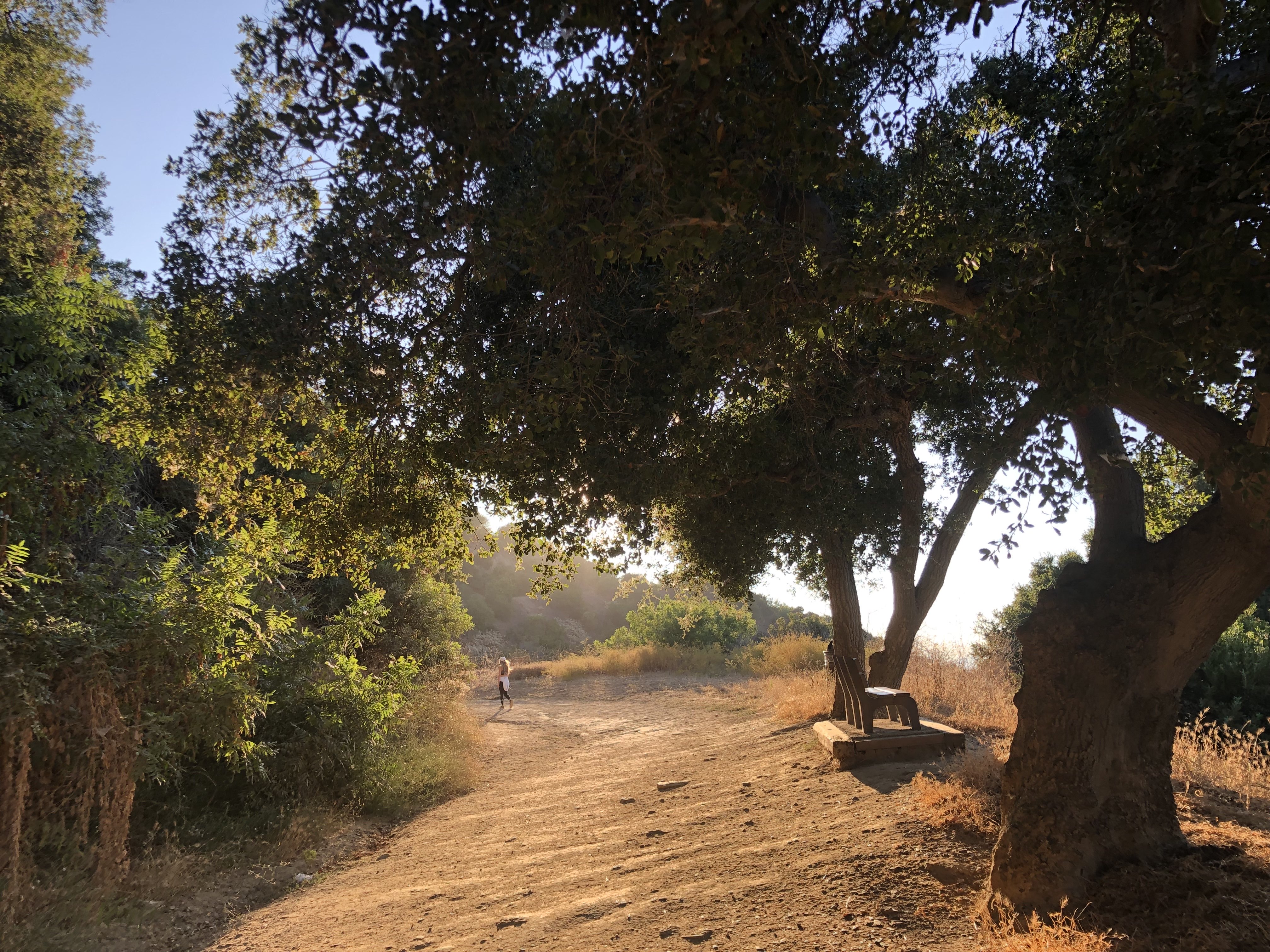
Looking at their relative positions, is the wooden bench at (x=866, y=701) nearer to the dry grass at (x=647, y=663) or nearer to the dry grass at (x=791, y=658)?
the dry grass at (x=791, y=658)

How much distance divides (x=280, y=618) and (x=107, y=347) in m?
3.62

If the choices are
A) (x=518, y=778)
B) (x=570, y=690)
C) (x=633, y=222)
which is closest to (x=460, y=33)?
(x=633, y=222)

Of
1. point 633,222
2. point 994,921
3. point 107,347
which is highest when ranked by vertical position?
point 107,347

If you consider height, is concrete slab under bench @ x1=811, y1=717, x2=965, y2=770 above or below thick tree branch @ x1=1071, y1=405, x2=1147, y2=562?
below

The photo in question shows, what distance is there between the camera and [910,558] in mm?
10453

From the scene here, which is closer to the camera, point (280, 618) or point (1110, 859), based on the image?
point (1110, 859)

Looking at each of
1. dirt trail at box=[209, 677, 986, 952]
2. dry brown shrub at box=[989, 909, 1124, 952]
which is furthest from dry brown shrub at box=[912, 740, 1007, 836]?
dry brown shrub at box=[989, 909, 1124, 952]

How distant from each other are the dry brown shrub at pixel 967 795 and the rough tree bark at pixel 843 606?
4566mm

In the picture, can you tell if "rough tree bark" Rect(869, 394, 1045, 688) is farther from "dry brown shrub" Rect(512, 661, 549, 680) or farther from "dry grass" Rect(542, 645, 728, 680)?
"dry brown shrub" Rect(512, 661, 549, 680)

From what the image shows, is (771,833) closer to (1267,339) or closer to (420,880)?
(420,880)

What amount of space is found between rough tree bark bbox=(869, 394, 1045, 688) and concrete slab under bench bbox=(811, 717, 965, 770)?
253 cm

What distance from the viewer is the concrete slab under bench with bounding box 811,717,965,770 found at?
25.7ft

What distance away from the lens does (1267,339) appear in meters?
3.12

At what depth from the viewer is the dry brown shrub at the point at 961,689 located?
10.3 metres
